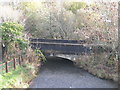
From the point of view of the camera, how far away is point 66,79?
7.39 m

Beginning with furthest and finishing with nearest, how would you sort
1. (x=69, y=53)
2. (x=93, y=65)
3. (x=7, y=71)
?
(x=69, y=53)
(x=93, y=65)
(x=7, y=71)

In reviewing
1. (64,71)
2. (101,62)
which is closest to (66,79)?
(64,71)

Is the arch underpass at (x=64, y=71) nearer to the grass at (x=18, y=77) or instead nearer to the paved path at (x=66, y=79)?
the paved path at (x=66, y=79)

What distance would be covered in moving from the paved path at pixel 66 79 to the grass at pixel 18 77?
1.18 ft

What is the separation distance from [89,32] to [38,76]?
3.78 m

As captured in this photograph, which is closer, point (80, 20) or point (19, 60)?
point (19, 60)

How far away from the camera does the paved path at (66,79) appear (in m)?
6.75

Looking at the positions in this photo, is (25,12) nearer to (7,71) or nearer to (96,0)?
(96,0)

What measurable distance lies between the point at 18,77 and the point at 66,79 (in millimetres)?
2307

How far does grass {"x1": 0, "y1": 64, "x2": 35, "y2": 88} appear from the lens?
557cm

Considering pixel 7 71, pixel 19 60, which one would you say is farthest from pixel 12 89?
pixel 19 60

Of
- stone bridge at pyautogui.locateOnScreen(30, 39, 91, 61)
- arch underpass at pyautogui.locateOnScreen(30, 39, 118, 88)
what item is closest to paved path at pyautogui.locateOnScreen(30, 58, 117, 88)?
arch underpass at pyautogui.locateOnScreen(30, 39, 118, 88)

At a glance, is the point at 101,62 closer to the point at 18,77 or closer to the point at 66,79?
the point at 66,79

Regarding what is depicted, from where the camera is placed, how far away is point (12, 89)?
546 centimetres
